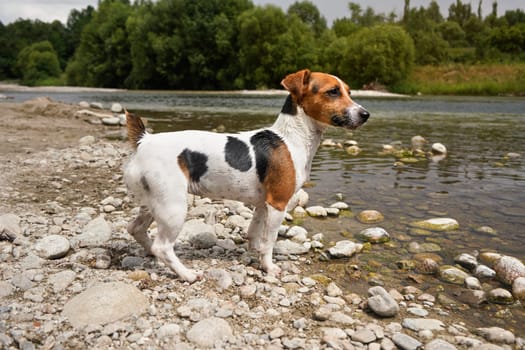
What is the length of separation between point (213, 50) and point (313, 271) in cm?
7921

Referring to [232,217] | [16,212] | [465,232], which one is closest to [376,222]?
[465,232]

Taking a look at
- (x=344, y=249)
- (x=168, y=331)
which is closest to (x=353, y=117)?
(x=344, y=249)

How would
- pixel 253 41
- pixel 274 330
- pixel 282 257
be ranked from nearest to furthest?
pixel 274 330 < pixel 282 257 < pixel 253 41

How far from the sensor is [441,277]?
15.1 ft

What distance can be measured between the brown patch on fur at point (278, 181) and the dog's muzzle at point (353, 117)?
0.75 m

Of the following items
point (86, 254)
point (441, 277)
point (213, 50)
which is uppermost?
point (213, 50)

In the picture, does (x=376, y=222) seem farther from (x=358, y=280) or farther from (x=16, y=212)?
(x=16, y=212)

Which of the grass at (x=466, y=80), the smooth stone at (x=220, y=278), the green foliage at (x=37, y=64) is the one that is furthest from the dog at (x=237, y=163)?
the green foliage at (x=37, y=64)

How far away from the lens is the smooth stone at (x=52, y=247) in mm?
4557

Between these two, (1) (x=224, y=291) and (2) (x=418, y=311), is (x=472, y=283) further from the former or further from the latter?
(1) (x=224, y=291)

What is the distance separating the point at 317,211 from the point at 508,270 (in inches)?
115

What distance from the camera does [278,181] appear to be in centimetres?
439

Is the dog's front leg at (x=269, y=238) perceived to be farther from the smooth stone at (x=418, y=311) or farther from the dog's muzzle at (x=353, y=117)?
the smooth stone at (x=418, y=311)

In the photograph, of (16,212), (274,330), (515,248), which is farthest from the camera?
(16,212)
